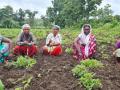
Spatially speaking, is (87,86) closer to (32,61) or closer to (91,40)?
(32,61)

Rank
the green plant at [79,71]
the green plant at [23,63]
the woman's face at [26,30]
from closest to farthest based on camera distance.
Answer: the green plant at [79,71], the green plant at [23,63], the woman's face at [26,30]

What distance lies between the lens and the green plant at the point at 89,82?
292 inches

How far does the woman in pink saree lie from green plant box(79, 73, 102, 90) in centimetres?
228

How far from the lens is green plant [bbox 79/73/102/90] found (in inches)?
292

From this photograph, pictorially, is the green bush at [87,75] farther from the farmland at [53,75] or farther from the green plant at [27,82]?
the green plant at [27,82]

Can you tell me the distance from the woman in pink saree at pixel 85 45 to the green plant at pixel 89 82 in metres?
Result: 2.28

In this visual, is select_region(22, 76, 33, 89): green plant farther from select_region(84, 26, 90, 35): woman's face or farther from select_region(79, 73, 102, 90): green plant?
select_region(84, 26, 90, 35): woman's face

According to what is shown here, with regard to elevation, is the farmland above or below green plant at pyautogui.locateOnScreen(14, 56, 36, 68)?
below

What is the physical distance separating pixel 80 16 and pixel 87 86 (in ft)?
89.1

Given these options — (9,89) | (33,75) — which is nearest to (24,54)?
(33,75)

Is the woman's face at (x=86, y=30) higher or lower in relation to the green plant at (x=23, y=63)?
higher

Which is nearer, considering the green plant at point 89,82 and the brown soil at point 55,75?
the green plant at point 89,82

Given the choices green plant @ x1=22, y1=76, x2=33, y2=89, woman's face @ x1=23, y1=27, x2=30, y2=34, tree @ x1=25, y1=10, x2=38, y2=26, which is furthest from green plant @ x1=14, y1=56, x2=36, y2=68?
tree @ x1=25, y1=10, x2=38, y2=26

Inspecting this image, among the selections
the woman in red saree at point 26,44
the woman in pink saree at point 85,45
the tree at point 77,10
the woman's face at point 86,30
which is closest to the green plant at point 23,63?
the woman in red saree at point 26,44
